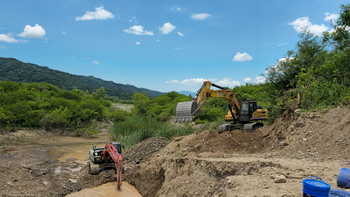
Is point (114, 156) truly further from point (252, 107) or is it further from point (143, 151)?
point (252, 107)

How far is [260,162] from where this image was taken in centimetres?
700

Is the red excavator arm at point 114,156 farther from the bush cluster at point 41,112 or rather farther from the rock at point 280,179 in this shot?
the bush cluster at point 41,112

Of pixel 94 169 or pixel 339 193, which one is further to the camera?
pixel 94 169

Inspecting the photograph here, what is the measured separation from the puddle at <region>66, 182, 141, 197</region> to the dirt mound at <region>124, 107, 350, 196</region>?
1.24 feet

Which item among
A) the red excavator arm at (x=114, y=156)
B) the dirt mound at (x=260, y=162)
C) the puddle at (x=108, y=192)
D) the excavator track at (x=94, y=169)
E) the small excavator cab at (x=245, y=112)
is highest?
the small excavator cab at (x=245, y=112)

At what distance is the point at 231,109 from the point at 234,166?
23.2ft

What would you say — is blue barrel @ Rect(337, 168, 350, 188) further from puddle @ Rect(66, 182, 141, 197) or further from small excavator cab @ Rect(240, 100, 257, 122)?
small excavator cab @ Rect(240, 100, 257, 122)

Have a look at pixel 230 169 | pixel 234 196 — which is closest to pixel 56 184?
pixel 230 169

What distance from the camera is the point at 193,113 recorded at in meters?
10.1

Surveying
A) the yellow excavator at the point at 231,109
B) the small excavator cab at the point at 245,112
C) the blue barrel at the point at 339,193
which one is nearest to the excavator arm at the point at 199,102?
the yellow excavator at the point at 231,109

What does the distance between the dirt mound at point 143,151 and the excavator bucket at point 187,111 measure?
243 inches

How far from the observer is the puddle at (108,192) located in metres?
10.5

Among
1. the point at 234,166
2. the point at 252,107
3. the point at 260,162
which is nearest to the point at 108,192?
the point at 234,166

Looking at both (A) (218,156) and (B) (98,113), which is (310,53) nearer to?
(A) (218,156)
